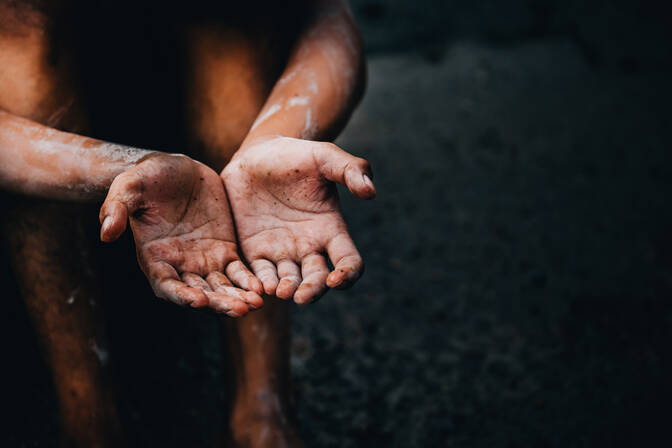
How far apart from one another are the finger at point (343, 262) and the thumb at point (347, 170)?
81mm

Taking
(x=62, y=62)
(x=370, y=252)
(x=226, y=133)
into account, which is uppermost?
(x=62, y=62)

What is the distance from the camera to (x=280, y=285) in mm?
822

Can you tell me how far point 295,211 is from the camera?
0.93 meters

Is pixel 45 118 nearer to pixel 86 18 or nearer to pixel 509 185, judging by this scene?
pixel 86 18

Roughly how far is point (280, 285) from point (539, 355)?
968 mm

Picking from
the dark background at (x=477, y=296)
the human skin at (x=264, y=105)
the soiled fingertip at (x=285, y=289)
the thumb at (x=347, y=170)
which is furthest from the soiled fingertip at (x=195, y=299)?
the dark background at (x=477, y=296)

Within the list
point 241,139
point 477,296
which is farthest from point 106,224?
point 477,296

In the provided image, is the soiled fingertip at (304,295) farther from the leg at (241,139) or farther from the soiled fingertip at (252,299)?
the leg at (241,139)

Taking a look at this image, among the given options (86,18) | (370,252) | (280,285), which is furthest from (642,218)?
(86,18)

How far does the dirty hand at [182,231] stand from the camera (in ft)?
2.52

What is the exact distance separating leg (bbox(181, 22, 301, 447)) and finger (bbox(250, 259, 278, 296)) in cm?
27

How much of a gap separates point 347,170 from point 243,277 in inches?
8.3

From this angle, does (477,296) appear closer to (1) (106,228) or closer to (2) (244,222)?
(2) (244,222)

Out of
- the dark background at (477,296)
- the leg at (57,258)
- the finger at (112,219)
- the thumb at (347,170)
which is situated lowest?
the dark background at (477,296)
